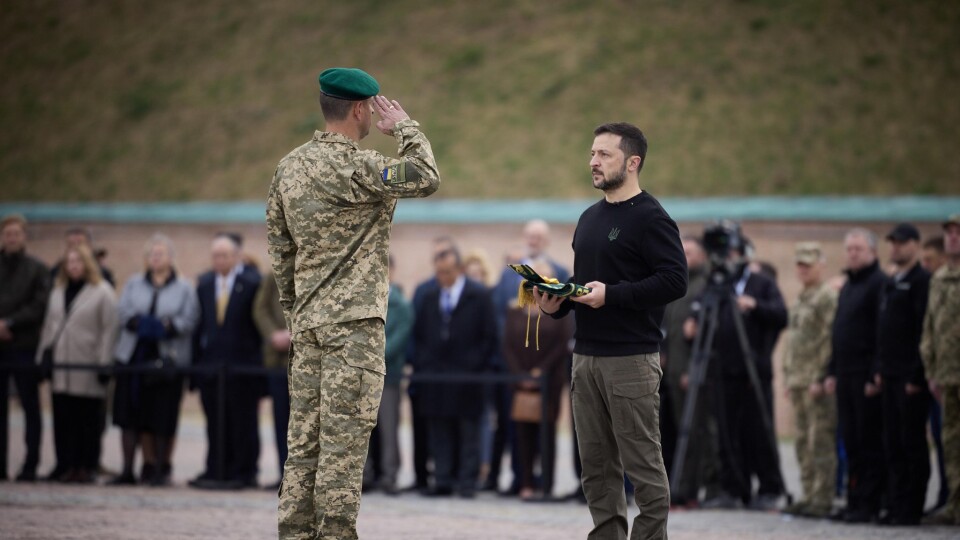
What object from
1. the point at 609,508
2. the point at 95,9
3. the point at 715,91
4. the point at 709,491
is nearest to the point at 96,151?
the point at 95,9

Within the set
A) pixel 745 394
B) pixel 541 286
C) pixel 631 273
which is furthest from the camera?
pixel 745 394

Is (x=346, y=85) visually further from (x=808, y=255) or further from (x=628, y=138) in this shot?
(x=808, y=255)

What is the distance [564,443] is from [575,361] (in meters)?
11.0

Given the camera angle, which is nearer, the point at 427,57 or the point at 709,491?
the point at 709,491

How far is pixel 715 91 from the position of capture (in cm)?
2305

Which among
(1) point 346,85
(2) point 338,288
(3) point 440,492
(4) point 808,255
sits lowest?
(3) point 440,492

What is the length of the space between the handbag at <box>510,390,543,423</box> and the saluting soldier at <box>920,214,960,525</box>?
11.0 feet

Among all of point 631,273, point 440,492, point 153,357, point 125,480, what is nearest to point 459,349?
point 440,492

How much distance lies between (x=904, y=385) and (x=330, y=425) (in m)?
5.66

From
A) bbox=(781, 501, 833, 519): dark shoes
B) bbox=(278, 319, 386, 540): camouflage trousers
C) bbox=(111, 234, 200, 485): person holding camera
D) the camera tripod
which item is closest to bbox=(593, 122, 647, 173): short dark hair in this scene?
bbox=(278, 319, 386, 540): camouflage trousers

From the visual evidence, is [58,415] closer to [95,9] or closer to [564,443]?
[564,443]

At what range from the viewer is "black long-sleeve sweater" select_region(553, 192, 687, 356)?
6.36 m

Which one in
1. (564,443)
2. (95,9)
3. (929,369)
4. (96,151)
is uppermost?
(95,9)

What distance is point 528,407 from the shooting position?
11.8 m
